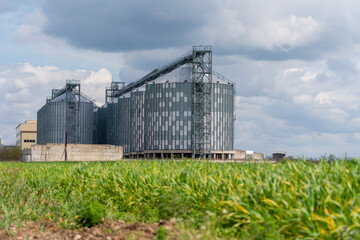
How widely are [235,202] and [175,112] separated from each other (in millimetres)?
89304

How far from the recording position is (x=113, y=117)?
123m

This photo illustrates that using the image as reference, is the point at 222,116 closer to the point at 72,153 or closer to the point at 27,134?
the point at 72,153

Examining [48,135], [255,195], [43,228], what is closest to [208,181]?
[255,195]

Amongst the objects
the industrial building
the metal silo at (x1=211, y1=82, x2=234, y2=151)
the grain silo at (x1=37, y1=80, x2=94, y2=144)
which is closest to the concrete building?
the grain silo at (x1=37, y1=80, x2=94, y2=144)

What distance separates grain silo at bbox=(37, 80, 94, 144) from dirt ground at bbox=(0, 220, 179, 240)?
356 ft

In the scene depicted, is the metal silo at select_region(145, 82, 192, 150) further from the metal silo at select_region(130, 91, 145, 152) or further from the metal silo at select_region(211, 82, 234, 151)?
the metal silo at select_region(211, 82, 234, 151)

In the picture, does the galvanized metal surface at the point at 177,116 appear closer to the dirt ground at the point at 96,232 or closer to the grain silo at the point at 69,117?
the grain silo at the point at 69,117

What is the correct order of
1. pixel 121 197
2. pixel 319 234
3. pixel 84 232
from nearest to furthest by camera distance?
pixel 319 234 < pixel 84 232 < pixel 121 197

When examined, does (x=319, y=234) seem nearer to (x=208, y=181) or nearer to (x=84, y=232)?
(x=208, y=181)

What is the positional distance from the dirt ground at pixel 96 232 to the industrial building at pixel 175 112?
79865 millimetres

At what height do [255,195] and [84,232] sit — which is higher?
[255,195]

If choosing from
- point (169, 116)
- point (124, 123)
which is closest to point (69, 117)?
point (124, 123)

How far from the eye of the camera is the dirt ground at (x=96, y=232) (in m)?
8.84

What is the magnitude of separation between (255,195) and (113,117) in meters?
116
